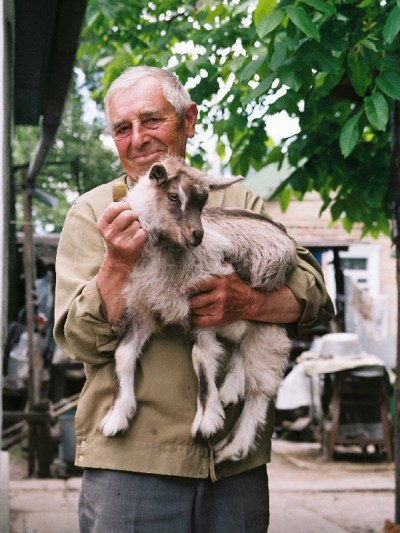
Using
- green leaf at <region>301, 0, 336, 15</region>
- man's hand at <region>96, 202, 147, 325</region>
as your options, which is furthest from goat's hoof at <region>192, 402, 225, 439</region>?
green leaf at <region>301, 0, 336, 15</region>

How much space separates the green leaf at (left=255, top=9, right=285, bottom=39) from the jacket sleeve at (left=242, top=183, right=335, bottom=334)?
40.5 inches

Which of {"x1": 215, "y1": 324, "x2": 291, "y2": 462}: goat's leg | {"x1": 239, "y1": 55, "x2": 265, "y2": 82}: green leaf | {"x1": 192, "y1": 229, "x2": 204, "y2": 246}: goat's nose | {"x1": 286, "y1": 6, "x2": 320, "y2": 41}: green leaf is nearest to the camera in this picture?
{"x1": 192, "y1": 229, "x2": 204, "y2": 246}: goat's nose

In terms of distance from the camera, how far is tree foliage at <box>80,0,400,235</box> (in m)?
4.13

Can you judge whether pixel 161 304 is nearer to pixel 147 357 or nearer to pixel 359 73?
pixel 147 357

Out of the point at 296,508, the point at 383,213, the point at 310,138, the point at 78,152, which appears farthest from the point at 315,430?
the point at 78,152

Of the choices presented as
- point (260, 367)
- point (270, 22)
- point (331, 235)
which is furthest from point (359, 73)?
point (331, 235)

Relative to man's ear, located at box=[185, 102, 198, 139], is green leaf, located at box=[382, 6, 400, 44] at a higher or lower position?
higher

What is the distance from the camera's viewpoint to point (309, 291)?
297 cm

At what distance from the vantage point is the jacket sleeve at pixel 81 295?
8.77 feet

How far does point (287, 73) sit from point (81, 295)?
1.89m

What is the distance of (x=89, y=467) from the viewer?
9.12ft

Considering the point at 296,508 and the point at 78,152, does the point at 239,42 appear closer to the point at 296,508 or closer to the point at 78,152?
the point at 296,508

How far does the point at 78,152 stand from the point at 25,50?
14623mm

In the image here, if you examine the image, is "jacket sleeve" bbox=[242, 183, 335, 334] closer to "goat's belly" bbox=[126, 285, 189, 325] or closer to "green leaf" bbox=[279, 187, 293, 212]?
"goat's belly" bbox=[126, 285, 189, 325]
